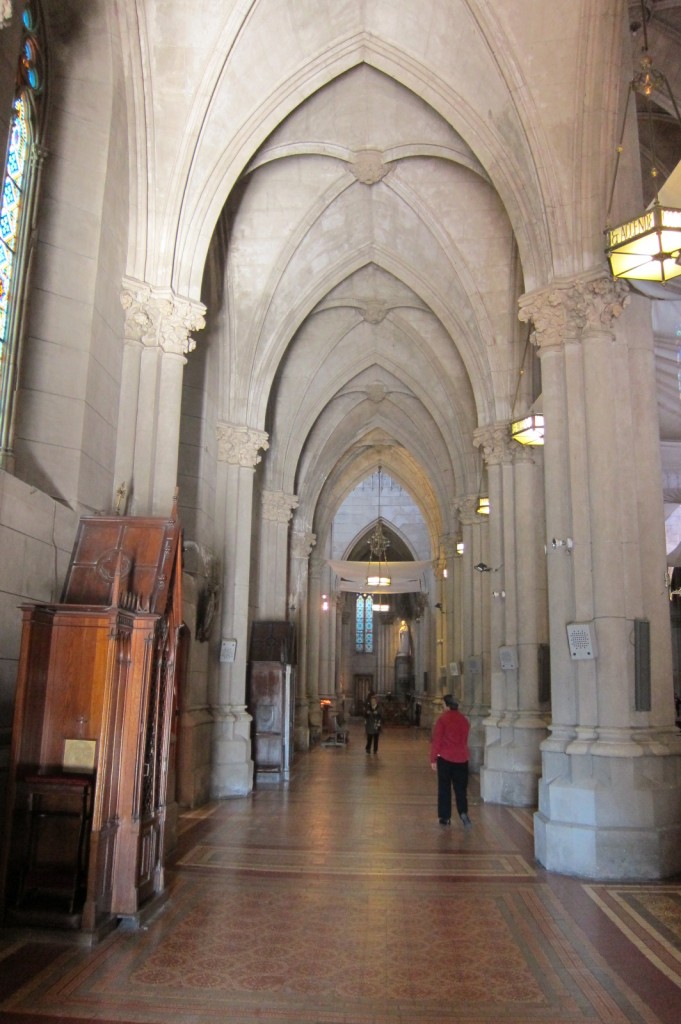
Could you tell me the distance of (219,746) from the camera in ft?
43.3

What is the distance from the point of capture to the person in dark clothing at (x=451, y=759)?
1035cm

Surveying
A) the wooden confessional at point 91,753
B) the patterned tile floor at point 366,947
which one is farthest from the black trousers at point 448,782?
the wooden confessional at point 91,753

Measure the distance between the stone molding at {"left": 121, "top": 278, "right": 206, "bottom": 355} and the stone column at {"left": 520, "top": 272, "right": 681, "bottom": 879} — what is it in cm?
418

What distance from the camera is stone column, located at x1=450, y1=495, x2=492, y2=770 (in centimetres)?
1727

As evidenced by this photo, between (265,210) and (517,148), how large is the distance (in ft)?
18.0

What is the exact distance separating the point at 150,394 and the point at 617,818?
22.1ft

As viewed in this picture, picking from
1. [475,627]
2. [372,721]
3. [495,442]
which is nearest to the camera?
[495,442]

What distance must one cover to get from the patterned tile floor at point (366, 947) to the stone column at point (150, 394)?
4074 mm

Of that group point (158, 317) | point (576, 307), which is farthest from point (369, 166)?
point (576, 307)

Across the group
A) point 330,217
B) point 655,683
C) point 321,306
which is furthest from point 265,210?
point 655,683

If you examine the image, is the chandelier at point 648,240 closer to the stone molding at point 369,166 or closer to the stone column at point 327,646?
the stone molding at point 369,166

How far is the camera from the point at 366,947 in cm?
557

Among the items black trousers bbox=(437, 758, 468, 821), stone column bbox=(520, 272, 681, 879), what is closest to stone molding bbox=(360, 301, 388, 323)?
stone column bbox=(520, 272, 681, 879)

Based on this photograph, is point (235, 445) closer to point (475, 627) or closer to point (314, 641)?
point (475, 627)
